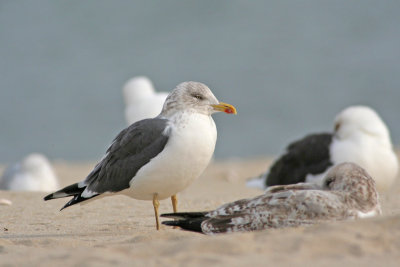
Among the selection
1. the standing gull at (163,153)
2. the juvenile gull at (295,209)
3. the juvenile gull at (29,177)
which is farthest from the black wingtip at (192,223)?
the juvenile gull at (29,177)

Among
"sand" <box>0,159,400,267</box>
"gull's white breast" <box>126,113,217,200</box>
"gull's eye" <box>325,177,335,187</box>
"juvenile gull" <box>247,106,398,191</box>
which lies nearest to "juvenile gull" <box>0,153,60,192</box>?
"juvenile gull" <box>247,106,398,191</box>

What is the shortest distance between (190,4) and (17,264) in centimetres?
2358

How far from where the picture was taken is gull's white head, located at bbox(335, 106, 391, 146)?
10.1 metres

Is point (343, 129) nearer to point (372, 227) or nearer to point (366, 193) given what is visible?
point (366, 193)

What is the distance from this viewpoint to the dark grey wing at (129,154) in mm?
5957

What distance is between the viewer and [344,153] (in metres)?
9.77

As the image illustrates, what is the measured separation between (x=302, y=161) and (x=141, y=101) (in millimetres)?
2810

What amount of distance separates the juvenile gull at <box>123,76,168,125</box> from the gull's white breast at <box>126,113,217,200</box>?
4482 mm

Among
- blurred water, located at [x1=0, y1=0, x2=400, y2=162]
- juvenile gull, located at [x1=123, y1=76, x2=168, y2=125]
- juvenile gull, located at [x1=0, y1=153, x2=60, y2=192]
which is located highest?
blurred water, located at [x1=0, y1=0, x2=400, y2=162]

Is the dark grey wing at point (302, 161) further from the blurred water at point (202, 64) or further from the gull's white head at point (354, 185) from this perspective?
the blurred water at point (202, 64)

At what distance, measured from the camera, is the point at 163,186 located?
5961mm

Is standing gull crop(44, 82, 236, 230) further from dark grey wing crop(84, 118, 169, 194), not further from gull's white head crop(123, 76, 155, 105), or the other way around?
gull's white head crop(123, 76, 155, 105)

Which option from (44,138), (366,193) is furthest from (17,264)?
(44,138)

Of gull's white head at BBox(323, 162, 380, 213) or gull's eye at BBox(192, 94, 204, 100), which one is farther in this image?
gull's eye at BBox(192, 94, 204, 100)
